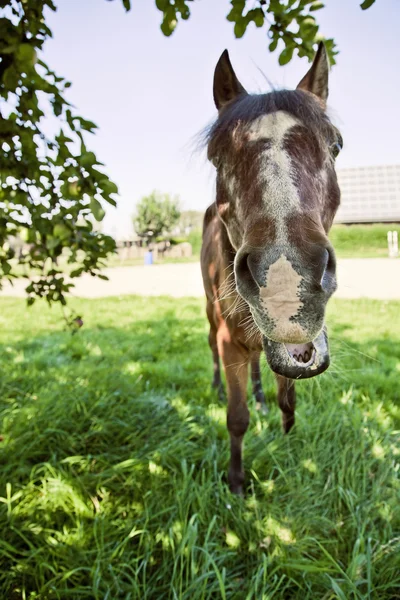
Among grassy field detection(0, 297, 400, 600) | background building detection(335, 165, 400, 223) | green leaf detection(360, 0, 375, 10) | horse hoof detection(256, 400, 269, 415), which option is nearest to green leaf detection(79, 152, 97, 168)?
grassy field detection(0, 297, 400, 600)

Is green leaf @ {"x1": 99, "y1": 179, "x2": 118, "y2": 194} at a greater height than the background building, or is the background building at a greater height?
the background building

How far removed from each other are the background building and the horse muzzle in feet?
119

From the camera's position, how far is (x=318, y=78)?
6.34 ft

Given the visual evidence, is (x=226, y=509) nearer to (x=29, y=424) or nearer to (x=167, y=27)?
(x=29, y=424)

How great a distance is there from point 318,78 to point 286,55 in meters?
0.38

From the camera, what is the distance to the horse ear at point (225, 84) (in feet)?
6.56

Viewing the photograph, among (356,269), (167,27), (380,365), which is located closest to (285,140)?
(167,27)

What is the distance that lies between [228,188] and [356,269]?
14202 millimetres

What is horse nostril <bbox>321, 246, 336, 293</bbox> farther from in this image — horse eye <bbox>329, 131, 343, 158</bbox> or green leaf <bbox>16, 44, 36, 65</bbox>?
green leaf <bbox>16, 44, 36, 65</bbox>

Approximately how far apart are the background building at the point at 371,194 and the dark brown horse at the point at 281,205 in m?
35.9

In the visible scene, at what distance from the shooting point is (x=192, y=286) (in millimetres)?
12984

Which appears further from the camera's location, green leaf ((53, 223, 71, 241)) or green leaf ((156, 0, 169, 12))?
green leaf ((156, 0, 169, 12))

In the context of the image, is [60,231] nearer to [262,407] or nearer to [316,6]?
[316,6]

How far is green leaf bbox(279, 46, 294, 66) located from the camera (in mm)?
2152
